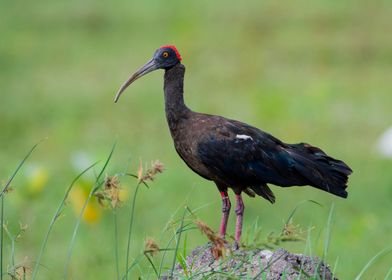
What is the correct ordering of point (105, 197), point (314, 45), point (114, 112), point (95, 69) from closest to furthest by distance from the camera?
1. point (105, 197)
2. point (114, 112)
3. point (95, 69)
4. point (314, 45)

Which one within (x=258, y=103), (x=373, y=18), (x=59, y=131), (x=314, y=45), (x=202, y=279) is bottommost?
(x=202, y=279)

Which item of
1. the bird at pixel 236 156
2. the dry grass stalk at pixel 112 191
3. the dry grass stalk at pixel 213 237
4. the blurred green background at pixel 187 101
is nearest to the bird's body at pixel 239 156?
the bird at pixel 236 156

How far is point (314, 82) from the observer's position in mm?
16906

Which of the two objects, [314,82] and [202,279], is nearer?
[202,279]

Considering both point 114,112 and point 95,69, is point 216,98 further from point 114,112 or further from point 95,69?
point 95,69

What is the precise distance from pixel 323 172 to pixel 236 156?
0.42 meters

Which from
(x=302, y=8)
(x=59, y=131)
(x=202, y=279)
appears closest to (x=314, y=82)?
(x=59, y=131)

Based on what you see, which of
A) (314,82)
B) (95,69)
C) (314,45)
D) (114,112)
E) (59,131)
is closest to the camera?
(59,131)

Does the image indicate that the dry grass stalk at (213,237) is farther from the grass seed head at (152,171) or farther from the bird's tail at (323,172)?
the bird's tail at (323,172)

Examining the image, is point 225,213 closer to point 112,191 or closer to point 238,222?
point 238,222

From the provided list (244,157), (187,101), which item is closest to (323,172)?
(244,157)

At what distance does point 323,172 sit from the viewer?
5.98m

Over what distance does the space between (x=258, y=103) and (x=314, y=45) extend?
3916mm

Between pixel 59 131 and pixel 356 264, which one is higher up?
pixel 59 131
